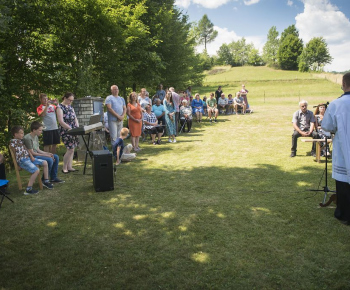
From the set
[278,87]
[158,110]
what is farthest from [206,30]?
[158,110]

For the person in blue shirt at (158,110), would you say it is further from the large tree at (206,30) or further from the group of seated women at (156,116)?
the large tree at (206,30)

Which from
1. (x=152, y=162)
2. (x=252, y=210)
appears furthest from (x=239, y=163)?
(x=252, y=210)

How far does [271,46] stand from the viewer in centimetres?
9738

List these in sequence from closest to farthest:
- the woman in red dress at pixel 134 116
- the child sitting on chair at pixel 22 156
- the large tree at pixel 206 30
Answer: the child sitting on chair at pixel 22 156
the woman in red dress at pixel 134 116
the large tree at pixel 206 30

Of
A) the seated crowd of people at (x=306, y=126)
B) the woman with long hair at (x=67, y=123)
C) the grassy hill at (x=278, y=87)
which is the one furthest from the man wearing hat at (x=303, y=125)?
the grassy hill at (x=278, y=87)

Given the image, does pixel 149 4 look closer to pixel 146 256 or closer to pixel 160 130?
pixel 160 130

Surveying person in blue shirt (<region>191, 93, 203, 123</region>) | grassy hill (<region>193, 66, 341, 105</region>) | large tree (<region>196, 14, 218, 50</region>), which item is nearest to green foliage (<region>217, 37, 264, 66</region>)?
large tree (<region>196, 14, 218, 50</region>)

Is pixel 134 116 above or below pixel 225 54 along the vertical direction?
below

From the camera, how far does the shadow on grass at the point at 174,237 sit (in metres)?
3.12

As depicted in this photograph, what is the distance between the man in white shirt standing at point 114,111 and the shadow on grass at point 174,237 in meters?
2.86

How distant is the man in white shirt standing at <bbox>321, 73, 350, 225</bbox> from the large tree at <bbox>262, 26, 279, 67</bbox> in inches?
3948

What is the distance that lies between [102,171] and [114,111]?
313cm

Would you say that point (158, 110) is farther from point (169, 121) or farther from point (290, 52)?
point (290, 52)

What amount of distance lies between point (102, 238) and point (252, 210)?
2426 mm
